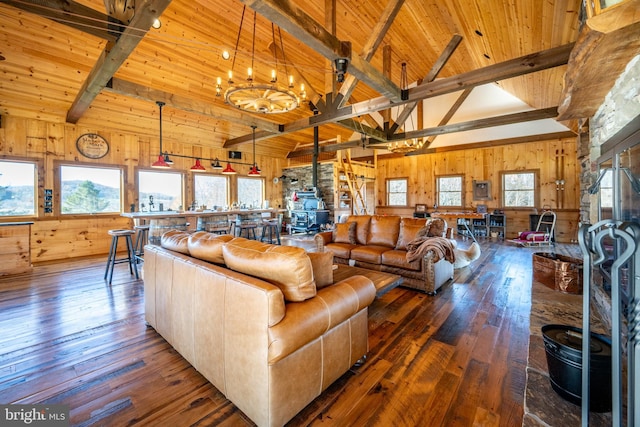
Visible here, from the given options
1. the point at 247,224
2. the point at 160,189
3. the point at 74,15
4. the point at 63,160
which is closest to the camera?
the point at 74,15

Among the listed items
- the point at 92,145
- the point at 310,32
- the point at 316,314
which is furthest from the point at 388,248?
the point at 92,145

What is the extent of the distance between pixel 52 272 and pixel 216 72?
501 centimetres

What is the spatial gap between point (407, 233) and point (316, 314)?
9.38 ft

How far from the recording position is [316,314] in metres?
1.56

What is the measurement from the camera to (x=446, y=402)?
1.69m

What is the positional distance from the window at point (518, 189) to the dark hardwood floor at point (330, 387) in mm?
5997

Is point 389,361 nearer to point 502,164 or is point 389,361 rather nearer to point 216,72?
point 216,72

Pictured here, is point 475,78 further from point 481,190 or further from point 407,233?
point 481,190

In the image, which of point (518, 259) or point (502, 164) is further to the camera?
point (502, 164)

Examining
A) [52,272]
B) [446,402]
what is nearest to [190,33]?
[52,272]

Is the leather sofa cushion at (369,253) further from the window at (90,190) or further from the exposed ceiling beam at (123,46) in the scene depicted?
the window at (90,190)

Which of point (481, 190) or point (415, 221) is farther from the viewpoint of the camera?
point (481, 190)

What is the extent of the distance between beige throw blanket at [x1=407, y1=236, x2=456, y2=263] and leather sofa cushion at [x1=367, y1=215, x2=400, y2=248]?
0.52 meters

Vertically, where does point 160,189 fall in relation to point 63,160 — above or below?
below
